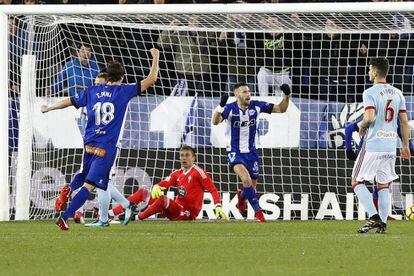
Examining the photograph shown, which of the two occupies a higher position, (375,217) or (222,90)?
(222,90)

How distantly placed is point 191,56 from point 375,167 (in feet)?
19.7

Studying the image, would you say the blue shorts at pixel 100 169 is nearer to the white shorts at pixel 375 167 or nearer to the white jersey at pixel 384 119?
the white shorts at pixel 375 167

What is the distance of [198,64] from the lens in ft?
58.5

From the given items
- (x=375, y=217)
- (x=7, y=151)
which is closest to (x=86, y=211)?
(x=7, y=151)

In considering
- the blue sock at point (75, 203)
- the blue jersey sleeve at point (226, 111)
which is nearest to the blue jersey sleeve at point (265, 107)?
the blue jersey sleeve at point (226, 111)

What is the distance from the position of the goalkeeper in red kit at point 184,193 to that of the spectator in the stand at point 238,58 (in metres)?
2.02

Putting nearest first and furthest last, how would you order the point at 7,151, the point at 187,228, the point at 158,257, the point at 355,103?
the point at 158,257 → the point at 187,228 → the point at 7,151 → the point at 355,103

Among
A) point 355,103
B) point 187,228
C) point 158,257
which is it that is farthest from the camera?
point 355,103

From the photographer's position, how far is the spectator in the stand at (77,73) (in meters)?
17.3

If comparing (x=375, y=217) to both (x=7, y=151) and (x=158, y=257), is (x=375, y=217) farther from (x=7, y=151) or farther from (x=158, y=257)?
(x=7, y=151)

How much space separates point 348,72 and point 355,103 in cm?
66

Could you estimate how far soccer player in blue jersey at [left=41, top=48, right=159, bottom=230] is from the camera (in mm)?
12930

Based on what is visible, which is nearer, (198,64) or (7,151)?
(7,151)

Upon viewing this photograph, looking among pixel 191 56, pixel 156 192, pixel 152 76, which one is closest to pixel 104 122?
pixel 152 76
